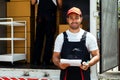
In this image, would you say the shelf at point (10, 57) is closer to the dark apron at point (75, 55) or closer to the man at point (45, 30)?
the man at point (45, 30)

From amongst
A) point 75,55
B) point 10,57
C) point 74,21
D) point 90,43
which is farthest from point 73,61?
point 10,57

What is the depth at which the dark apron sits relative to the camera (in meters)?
4.09

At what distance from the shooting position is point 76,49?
408 centimetres

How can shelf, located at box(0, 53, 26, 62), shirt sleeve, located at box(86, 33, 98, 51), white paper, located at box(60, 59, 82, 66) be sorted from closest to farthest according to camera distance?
white paper, located at box(60, 59, 82, 66)
shirt sleeve, located at box(86, 33, 98, 51)
shelf, located at box(0, 53, 26, 62)

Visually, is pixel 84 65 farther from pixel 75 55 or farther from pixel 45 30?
pixel 45 30

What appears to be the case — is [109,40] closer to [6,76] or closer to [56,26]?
[56,26]

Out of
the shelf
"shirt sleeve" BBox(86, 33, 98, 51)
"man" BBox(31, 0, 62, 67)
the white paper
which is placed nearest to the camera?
the white paper

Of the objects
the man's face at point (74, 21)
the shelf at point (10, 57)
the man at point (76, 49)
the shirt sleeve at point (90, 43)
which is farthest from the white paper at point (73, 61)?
the shelf at point (10, 57)

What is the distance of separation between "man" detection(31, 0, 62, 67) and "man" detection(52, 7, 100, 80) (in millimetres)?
1426

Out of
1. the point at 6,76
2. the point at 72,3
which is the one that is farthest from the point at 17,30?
the point at 6,76

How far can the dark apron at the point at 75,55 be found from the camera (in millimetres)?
4086

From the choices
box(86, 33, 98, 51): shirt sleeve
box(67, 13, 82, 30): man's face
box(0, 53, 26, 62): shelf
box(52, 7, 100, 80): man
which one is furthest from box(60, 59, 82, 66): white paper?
box(0, 53, 26, 62): shelf

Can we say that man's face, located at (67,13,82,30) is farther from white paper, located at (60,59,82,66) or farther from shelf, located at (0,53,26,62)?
shelf, located at (0,53,26,62)

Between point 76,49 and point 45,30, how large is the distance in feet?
5.39
